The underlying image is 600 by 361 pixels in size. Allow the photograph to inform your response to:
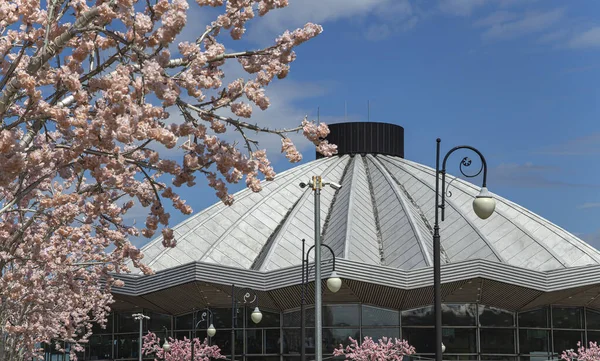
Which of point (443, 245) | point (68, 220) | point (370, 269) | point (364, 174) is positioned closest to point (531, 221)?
point (443, 245)

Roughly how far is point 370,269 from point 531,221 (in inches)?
883

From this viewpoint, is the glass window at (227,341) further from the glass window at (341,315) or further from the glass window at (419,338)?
the glass window at (419,338)

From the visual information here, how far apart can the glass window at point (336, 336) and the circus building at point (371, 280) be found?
9 cm

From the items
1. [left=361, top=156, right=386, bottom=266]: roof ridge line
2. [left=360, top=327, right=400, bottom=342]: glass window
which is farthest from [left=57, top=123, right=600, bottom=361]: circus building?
[left=361, top=156, right=386, bottom=266]: roof ridge line

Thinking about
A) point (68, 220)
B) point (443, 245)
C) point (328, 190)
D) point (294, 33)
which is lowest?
point (68, 220)

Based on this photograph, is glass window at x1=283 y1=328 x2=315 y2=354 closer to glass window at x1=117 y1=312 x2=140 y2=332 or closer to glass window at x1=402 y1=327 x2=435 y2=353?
glass window at x1=402 y1=327 x2=435 y2=353

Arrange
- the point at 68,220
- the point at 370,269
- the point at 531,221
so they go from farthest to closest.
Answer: the point at 531,221 < the point at 370,269 < the point at 68,220

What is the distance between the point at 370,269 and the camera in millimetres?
55125

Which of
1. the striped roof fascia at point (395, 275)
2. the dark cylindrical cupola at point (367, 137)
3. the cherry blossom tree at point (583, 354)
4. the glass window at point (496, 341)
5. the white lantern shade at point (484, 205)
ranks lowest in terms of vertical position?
the cherry blossom tree at point (583, 354)

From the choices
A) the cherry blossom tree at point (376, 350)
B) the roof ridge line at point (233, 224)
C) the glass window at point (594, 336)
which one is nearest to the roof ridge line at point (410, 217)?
the cherry blossom tree at point (376, 350)

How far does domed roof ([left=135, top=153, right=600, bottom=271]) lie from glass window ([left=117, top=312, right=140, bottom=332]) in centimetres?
402

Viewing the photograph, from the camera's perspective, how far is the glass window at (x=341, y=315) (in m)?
57.3

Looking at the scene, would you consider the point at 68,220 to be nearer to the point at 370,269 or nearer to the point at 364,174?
the point at 370,269

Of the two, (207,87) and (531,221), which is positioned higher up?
(531,221)
